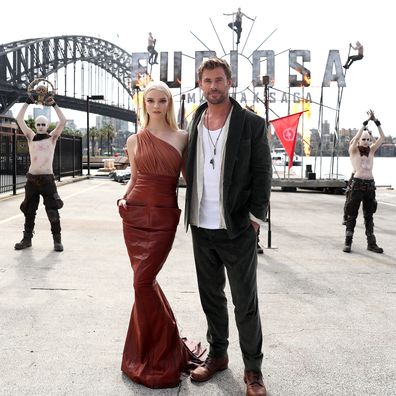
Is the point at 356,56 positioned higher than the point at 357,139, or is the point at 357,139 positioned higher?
the point at 356,56

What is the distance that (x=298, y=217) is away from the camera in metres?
10.4

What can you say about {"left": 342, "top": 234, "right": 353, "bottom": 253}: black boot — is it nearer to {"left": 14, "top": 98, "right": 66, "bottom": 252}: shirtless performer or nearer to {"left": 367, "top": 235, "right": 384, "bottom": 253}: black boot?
{"left": 367, "top": 235, "right": 384, "bottom": 253}: black boot

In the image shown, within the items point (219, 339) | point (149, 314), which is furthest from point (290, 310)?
point (149, 314)

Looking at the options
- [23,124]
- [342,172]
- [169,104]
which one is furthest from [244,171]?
[342,172]

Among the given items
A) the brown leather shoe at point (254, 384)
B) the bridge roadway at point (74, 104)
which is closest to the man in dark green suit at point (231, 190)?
the brown leather shoe at point (254, 384)

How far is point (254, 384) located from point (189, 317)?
125 centimetres

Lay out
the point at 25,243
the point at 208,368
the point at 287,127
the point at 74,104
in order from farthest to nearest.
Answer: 1. the point at 74,104
2. the point at 287,127
3. the point at 25,243
4. the point at 208,368

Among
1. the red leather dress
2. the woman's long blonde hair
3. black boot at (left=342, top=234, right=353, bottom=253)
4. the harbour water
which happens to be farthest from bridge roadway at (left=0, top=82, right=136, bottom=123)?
the red leather dress

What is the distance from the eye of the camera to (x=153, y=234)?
8.79 feet

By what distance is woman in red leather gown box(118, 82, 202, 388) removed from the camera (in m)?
2.68

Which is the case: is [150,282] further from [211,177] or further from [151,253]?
[211,177]

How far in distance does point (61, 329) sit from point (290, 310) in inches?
76.3

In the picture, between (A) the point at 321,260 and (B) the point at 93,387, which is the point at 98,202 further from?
(B) the point at 93,387

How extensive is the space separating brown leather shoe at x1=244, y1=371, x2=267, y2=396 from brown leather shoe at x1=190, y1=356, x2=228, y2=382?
238mm
